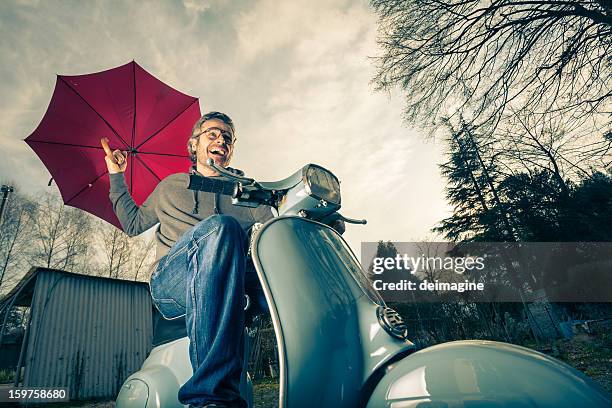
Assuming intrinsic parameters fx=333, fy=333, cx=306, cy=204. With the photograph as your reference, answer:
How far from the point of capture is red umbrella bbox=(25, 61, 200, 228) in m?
2.50

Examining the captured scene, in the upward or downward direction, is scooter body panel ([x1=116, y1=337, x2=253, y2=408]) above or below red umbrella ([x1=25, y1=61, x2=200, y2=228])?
below

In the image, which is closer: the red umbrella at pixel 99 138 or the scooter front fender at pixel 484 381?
the scooter front fender at pixel 484 381

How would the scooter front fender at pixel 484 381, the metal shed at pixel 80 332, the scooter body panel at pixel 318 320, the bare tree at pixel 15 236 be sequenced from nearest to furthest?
the scooter front fender at pixel 484 381
the scooter body panel at pixel 318 320
the metal shed at pixel 80 332
the bare tree at pixel 15 236

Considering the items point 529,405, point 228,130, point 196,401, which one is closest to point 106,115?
point 228,130

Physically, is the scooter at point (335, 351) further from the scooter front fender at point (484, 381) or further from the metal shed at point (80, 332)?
the metal shed at point (80, 332)

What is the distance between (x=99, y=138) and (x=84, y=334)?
5441 millimetres

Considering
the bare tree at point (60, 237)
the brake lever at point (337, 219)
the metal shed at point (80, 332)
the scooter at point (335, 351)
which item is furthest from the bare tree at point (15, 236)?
the brake lever at point (337, 219)

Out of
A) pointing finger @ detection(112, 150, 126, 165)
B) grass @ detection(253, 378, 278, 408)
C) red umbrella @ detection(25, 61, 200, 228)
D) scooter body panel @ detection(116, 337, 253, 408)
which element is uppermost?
red umbrella @ detection(25, 61, 200, 228)

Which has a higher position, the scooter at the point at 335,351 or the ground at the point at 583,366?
the scooter at the point at 335,351

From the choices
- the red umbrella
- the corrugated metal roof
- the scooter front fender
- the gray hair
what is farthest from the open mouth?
the corrugated metal roof

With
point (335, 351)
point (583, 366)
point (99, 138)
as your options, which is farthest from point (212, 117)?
point (583, 366)

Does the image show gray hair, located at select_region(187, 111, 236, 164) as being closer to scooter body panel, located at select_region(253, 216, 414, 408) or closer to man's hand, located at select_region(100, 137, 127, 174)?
man's hand, located at select_region(100, 137, 127, 174)

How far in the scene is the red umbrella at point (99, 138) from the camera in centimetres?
250

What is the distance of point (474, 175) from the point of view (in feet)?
48.5
